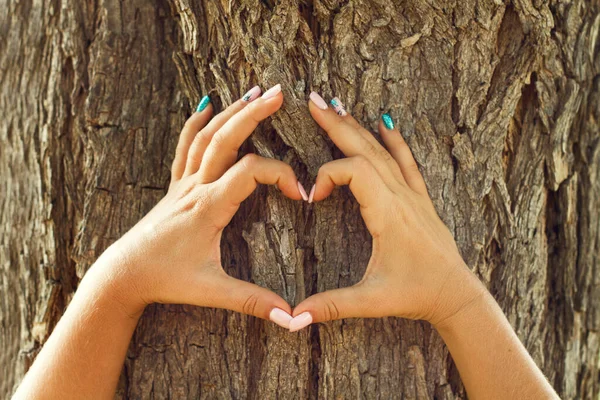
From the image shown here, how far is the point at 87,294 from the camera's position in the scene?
1783 mm

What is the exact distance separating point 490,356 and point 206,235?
1.01m

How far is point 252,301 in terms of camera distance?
5.54 feet

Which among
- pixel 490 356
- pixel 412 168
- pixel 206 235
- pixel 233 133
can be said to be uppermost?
pixel 233 133

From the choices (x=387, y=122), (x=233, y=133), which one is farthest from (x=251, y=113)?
(x=387, y=122)

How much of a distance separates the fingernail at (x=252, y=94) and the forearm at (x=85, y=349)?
29.0 inches

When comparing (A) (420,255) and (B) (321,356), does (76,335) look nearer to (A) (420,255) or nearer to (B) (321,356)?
(B) (321,356)

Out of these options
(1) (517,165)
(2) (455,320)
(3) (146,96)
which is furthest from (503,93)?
(3) (146,96)

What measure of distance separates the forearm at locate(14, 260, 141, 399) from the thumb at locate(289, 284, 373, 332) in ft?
1.97

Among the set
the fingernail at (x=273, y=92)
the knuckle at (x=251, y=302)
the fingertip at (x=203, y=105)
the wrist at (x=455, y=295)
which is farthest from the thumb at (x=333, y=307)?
Answer: the fingertip at (x=203, y=105)

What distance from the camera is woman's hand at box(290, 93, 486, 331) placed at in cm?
169

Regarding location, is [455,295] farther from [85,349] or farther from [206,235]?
[85,349]

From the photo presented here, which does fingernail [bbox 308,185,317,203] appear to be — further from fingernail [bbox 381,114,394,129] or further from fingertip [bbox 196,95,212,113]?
fingertip [bbox 196,95,212,113]

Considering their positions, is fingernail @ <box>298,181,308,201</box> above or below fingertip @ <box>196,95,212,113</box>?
below

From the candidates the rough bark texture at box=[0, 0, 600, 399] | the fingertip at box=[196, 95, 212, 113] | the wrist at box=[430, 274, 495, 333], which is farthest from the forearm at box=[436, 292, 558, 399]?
the fingertip at box=[196, 95, 212, 113]
